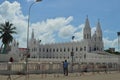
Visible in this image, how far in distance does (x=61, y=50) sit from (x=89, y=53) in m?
20.9

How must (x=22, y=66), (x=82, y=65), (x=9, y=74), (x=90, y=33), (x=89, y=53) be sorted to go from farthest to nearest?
(x=90, y=33) < (x=89, y=53) < (x=82, y=65) < (x=22, y=66) < (x=9, y=74)

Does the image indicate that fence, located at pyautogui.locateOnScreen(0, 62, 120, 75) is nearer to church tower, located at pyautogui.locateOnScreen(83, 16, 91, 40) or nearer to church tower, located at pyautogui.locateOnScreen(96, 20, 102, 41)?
church tower, located at pyautogui.locateOnScreen(83, 16, 91, 40)

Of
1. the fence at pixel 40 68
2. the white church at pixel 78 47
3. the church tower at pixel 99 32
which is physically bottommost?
the fence at pixel 40 68

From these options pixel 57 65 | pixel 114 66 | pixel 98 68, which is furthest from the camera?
pixel 114 66

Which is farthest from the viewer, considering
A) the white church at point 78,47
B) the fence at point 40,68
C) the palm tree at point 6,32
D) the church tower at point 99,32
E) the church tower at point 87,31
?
the church tower at point 99,32

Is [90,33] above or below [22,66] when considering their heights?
above

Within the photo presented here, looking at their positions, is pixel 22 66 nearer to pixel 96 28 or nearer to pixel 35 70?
pixel 35 70

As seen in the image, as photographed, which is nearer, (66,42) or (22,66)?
(22,66)

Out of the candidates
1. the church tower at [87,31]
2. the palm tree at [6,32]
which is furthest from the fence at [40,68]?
the church tower at [87,31]

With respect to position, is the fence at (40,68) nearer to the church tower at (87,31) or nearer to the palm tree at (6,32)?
the palm tree at (6,32)

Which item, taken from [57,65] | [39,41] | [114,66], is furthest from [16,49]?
[57,65]

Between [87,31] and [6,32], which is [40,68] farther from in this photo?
[87,31]

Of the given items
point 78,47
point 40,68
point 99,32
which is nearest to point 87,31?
point 78,47

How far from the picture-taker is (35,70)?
35.8m
